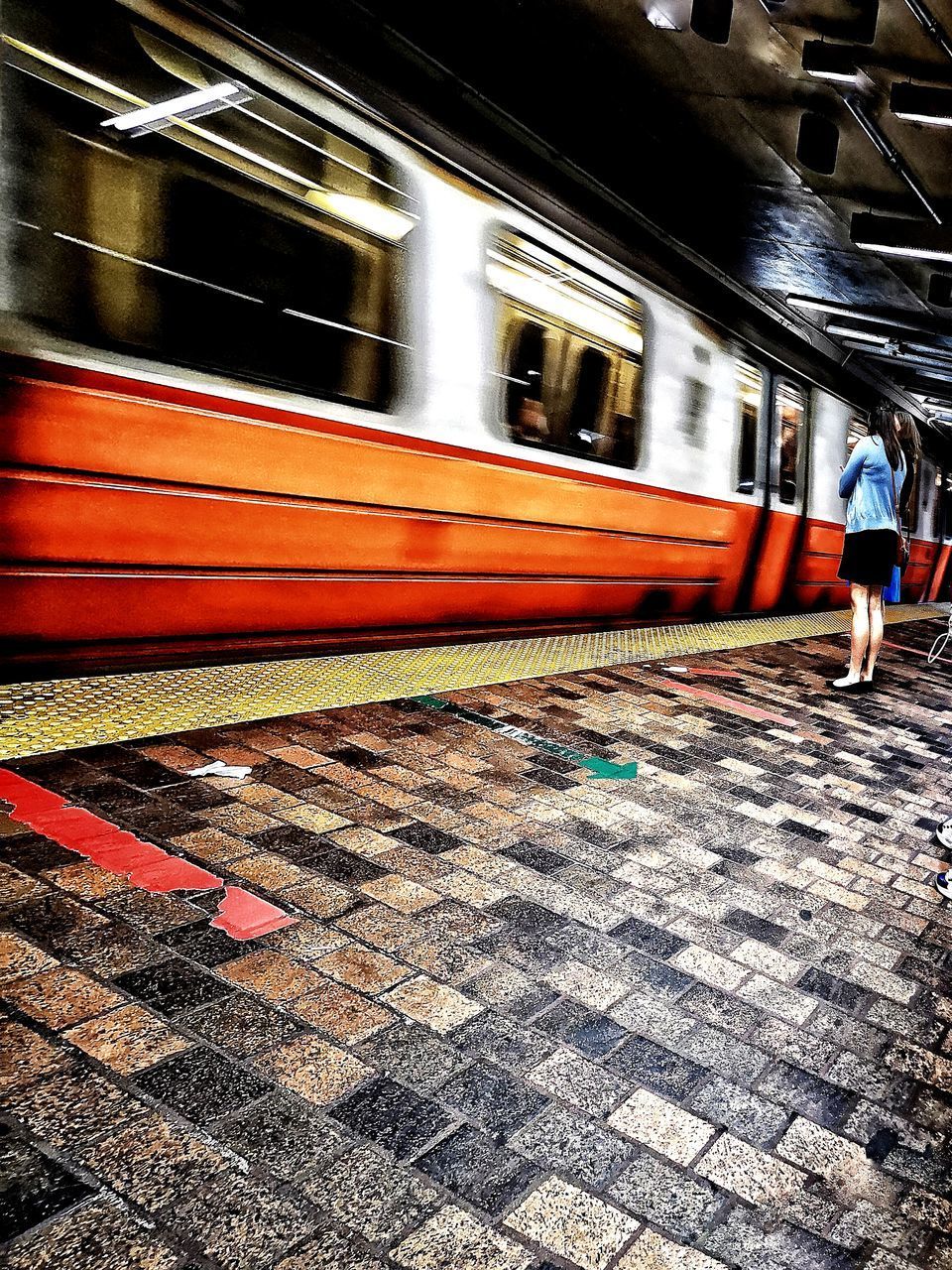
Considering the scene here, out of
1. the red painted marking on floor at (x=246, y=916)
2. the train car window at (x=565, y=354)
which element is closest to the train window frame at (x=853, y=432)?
the train car window at (x=565, y=354)

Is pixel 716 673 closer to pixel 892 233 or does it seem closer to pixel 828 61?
pixel 828 61

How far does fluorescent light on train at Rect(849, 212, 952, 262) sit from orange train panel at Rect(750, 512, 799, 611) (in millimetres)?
2579

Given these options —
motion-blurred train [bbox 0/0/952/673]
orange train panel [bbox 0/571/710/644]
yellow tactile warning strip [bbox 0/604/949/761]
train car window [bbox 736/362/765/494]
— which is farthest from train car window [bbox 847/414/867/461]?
orange train panel [bbox 0/571/710/644]

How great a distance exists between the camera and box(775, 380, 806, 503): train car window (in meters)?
8.61

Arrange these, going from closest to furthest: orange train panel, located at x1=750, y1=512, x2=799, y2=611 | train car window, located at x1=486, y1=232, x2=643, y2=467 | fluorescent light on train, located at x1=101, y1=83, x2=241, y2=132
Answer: fluorescent light on train, located at x1=101, y1=83, x2=241, y2=132 → train car window, located at x1=486, y1=232, x2=643, y2=467 → orange train panel, located at x1=750, y1=512, x2=799, y2=611

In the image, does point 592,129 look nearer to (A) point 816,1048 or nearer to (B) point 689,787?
(B) point 689,787

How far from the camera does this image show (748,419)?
7934 mm

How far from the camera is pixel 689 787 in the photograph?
10.8 ft

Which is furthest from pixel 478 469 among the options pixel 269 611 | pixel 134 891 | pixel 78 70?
pixel 134 891

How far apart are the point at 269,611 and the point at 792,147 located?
564cm

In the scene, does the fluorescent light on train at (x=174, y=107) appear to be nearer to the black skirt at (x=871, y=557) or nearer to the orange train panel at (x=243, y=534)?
the orange train panel at (x=243, y=534)

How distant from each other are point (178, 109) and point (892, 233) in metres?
6.67

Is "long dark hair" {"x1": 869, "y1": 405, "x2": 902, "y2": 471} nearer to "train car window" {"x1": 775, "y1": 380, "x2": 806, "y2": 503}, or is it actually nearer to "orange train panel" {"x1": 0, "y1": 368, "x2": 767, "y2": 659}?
"orange train panel" {"x1": 0, "y1": 368, "x2": 767, "y2": 659}

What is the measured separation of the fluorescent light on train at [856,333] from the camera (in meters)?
9.43
